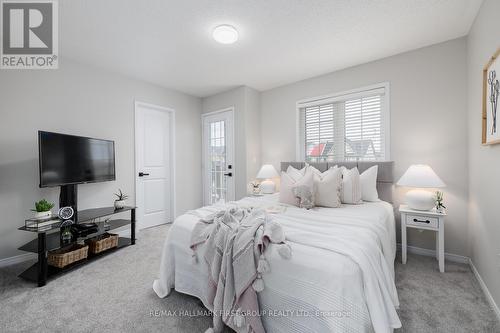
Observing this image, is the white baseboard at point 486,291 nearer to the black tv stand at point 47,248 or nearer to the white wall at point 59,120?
the black tv stand at point 47,248

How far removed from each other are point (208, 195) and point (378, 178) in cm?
325

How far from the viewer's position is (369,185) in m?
2.70

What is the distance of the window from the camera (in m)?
3.02

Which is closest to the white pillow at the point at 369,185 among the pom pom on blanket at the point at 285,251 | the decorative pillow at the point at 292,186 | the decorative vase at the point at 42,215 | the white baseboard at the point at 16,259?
the decorative pillow at the point at 292,186

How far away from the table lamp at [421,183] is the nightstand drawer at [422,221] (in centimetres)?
11

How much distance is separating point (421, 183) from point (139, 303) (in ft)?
9.76

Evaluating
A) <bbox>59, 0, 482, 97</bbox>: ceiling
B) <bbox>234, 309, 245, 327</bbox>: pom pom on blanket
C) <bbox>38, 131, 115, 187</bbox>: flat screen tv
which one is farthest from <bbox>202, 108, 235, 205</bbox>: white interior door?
<bbox>234, 309, 245, 327</bbox>: pom pom on blanket

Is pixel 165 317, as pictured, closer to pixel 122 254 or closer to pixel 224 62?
pixel 122 254

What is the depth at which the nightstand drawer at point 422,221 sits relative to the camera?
227 centimetres

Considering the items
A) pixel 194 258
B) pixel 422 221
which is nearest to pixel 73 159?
pixel 194 258

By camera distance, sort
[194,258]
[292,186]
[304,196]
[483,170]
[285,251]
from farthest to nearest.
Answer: [292,186]
[304,196]
[483,170]
[194,258]
[285,251]

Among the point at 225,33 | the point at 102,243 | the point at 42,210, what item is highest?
the point at 225,33

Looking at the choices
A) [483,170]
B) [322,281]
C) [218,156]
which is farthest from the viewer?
[218,156]

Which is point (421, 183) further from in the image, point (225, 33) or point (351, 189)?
point (225, 33)
